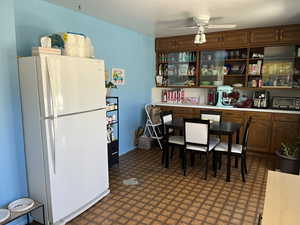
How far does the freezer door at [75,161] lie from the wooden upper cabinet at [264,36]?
337 centimetres

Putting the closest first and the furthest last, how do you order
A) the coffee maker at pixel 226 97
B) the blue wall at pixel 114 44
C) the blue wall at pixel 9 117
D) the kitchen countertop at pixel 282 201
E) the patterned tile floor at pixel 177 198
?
1. the kitchen countertop at pixel 282 201
2. the blue wall at pixel 9 117
3. the patterned tile floor at pixel 177 198
4. the blue wall at pixel 114 44
5. the coffee maker at pixel 226 97

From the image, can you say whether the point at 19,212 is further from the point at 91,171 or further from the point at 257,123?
the point at 257,123

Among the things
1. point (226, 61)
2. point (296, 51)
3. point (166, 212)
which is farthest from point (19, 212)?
point (296, 51)

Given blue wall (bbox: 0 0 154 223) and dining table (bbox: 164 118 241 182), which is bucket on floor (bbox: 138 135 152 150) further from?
dining table (bbox: 164 118 241 182)

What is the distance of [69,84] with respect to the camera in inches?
89.3

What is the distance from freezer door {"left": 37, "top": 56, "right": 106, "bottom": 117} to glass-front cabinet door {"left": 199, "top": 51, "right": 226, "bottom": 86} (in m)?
3.02

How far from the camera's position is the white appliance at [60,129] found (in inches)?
83.0

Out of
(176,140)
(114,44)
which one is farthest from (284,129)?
(114,44)

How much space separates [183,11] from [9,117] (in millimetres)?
2600

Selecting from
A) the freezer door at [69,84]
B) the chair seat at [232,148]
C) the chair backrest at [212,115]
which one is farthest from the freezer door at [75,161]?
the chair backrest at [212,115]

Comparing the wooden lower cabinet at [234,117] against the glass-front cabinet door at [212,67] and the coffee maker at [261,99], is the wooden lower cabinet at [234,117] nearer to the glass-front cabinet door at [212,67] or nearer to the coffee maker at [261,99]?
the coffee maker at [261,99]

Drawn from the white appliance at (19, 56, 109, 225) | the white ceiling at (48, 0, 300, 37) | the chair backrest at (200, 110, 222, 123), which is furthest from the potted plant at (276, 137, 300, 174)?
the white appliance at (19, 56, 109, 225)

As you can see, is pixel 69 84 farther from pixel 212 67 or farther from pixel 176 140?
pixel 212 67

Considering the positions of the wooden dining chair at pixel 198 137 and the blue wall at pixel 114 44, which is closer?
the blue wall at pixel 114 44
